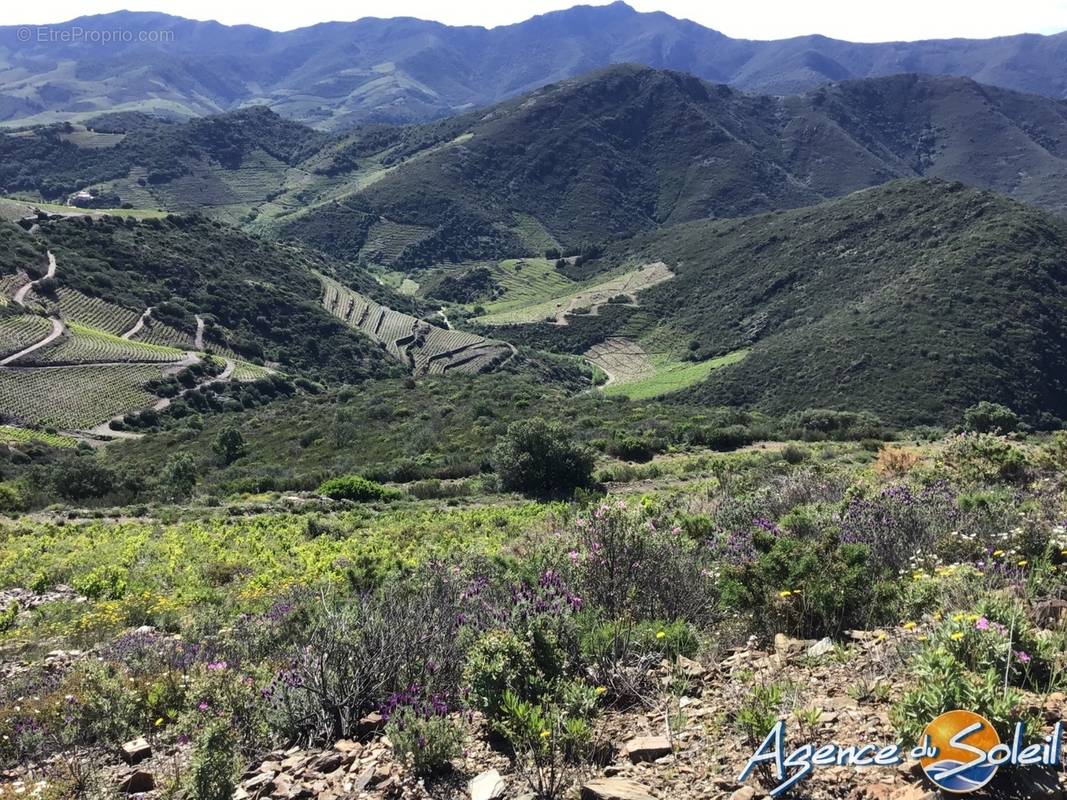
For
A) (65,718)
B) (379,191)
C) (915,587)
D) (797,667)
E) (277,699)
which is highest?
(379,191)

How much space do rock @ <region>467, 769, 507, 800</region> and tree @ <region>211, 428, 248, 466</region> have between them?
41.3 m

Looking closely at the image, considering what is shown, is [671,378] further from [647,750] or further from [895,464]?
[647,750]

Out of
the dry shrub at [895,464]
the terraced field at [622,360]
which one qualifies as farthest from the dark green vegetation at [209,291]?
the dry shrub at [895,464]

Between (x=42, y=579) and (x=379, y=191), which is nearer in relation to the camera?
(x=42, y=579)

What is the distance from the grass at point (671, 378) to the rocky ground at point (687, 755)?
77.2 metres

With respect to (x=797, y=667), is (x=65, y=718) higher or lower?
lower

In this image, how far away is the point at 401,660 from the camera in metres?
5.03

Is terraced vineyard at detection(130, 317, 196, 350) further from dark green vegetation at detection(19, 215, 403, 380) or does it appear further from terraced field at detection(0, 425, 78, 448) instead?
terraced field at detection(0, 425, 78, 448)

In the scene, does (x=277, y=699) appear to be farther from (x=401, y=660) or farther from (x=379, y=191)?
(x=379, y=191)

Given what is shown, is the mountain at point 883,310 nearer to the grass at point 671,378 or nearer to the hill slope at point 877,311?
the hill slope at point 877,311

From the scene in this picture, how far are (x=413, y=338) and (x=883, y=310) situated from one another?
63.8 meters

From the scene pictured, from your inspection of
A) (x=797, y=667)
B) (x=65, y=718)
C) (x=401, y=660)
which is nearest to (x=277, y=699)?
(x=401, y=660)

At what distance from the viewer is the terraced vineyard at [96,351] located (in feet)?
220

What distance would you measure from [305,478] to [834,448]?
21100mm
